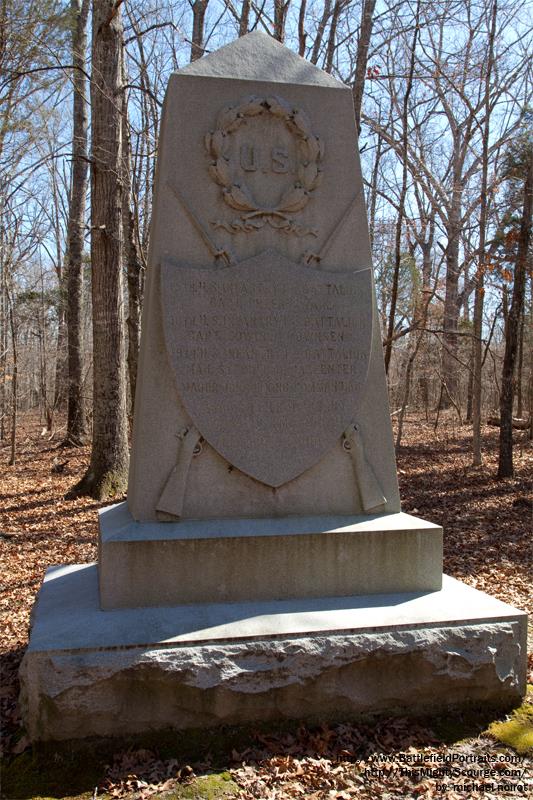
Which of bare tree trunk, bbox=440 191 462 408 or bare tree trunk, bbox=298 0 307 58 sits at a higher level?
bare tree trunk, bbox=298 0 307 58

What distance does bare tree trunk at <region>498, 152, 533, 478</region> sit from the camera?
37.6 ft

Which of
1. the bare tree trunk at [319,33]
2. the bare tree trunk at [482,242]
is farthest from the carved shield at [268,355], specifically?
the bare tree trunk at [319,33]

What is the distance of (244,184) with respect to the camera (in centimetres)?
405

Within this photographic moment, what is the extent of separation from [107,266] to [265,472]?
6.58m

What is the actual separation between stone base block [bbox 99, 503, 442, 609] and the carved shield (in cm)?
41

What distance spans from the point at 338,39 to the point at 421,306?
624cm

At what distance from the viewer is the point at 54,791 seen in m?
2.91

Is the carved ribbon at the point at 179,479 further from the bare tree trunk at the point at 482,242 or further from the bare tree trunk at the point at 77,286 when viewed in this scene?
the bare tree trunk at the point at 77,286

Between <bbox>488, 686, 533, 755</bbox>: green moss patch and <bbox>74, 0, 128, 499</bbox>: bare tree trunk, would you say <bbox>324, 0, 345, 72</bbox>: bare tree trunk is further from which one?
<bbox>488, 686, 533, 755</bbox>: green moss patch

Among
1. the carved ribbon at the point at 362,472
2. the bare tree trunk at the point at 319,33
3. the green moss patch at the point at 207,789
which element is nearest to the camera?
the green moss patch at the point at 207,789

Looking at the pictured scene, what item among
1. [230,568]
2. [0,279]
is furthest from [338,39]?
[230,568]

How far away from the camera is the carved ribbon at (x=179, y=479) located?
12.6 feet

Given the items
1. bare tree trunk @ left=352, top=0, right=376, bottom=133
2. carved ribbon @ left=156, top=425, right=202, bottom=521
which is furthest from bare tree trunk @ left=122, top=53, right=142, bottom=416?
carved ribbon @ left=156, top=425, right=202, bottom=521

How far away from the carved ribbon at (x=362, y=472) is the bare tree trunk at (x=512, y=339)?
7967 mm
